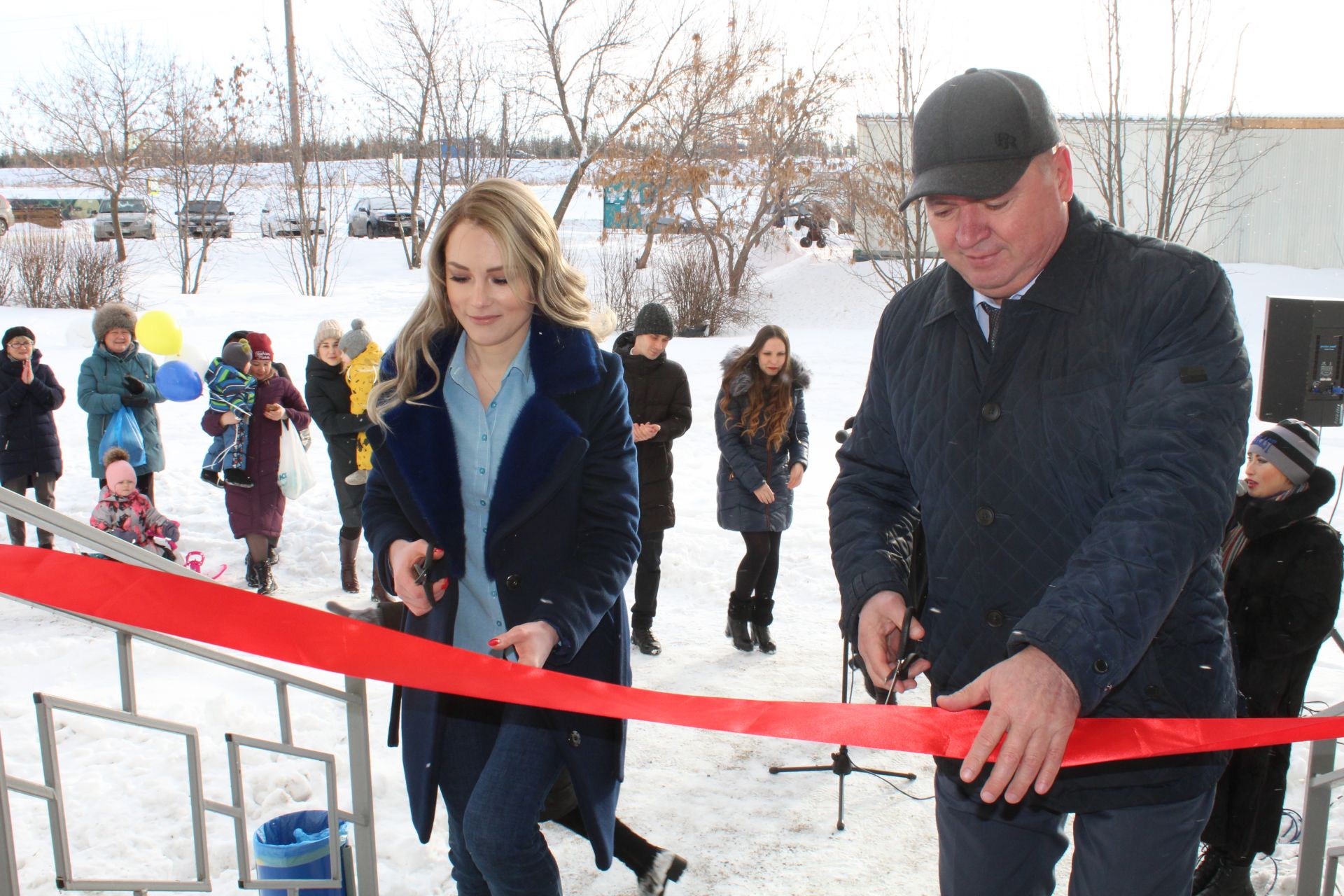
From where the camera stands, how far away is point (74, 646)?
5.66 m

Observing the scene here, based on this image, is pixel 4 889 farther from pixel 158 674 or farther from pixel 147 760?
pixel 158 674

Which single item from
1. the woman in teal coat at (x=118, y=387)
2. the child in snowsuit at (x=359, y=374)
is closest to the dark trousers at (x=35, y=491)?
the woman in teal coat at (x=118, y=387)

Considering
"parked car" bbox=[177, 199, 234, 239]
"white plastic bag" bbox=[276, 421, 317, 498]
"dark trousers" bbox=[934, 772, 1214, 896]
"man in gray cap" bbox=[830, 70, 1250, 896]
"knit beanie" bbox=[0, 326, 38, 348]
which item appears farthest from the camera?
"parked car" bbox=[177, 199, 234, 239]

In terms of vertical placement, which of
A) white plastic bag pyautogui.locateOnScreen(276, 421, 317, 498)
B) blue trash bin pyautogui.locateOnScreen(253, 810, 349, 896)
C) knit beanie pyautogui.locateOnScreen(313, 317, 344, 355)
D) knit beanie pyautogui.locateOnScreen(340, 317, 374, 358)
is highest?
knit beanie pyautogui.locateOnScreen(313, 317, 344, 355)

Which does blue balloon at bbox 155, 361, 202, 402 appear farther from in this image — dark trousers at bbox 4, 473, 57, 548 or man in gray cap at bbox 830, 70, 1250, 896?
man in gray cap at bbox 830, 70, 1250, 896

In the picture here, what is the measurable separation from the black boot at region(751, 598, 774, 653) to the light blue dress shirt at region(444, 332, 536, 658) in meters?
3.73

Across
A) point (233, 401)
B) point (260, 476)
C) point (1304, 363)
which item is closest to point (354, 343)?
point (233, 401)

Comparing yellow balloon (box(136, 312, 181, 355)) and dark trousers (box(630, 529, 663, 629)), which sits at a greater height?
yellow balloon (box(136, 312, 181, 355))

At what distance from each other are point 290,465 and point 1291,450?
19.6 ft

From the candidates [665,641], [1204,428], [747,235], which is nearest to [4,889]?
[1204,428]

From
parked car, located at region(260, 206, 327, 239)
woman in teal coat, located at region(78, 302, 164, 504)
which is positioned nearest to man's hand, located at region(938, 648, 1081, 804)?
woman in teal coat, located at region(78, 302, 164, 504)

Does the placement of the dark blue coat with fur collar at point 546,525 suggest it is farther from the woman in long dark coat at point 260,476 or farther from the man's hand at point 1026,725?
the woman in long dark coat at point 260,476

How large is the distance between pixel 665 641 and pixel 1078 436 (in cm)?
473

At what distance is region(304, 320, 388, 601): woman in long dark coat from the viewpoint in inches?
277
